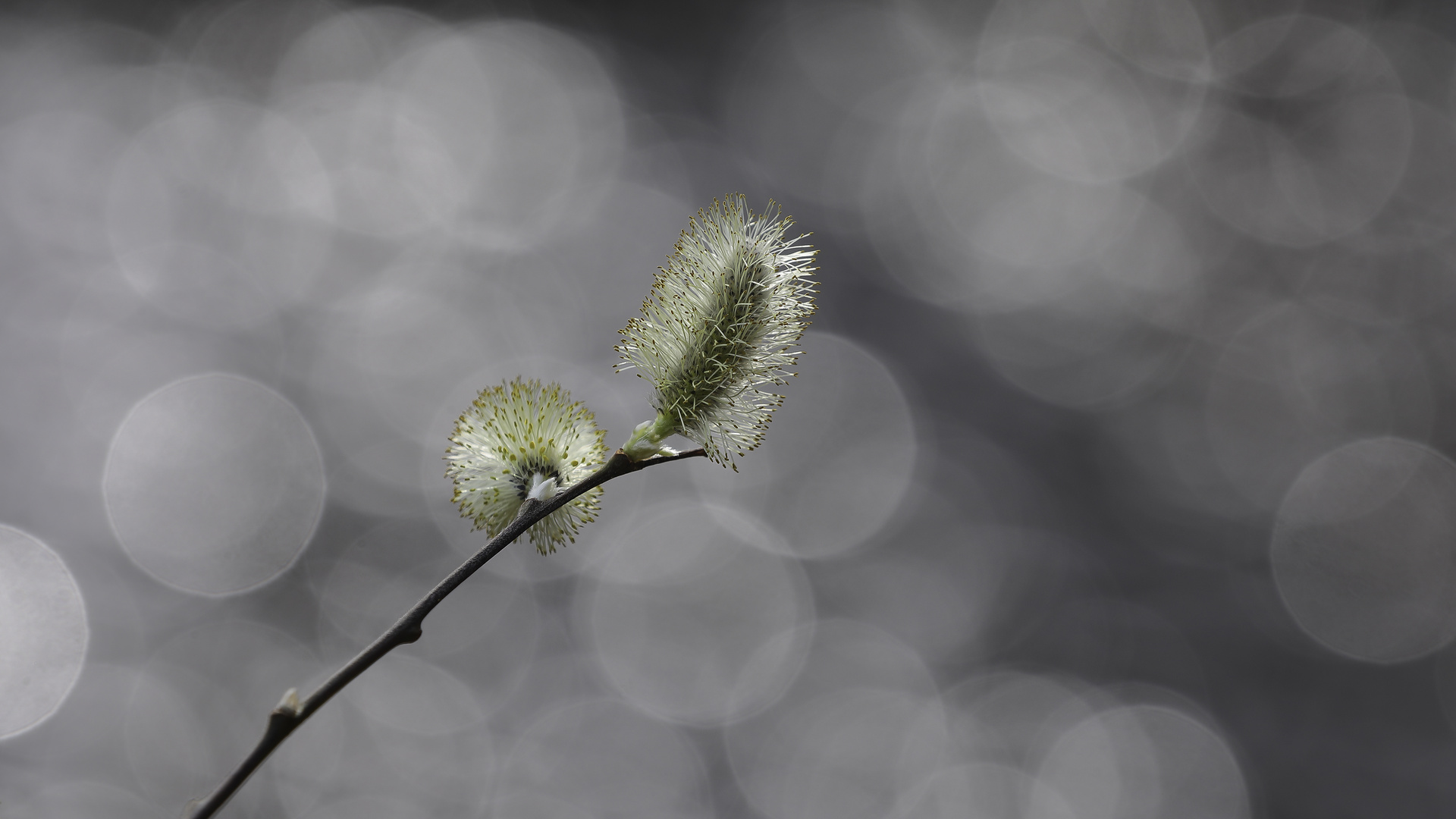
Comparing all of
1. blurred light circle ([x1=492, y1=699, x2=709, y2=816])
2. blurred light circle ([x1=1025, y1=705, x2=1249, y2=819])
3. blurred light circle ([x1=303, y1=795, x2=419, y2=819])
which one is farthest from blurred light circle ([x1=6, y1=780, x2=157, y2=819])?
blurred light circle ([x1=1025, y1=705, x2=1249, y2=819])

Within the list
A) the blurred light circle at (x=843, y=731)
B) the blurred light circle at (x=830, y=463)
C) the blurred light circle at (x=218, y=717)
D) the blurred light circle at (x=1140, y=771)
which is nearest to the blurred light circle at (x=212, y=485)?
the blurred light circle at (x=218, y=717)

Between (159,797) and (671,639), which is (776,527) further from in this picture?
(159,797)

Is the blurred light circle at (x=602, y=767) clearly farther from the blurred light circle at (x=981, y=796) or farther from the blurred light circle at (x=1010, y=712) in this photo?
the blurred light circle at (x=1010, y=712)

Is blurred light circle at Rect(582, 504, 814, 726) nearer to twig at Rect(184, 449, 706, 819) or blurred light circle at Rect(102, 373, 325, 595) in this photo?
blurred light circle at Rect(102, 373, 325, 595)

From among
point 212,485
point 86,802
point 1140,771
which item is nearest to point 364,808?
point 86,802

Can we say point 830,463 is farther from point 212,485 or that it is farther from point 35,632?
point 35,632

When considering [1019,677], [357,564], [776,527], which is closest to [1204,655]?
[1019,677]

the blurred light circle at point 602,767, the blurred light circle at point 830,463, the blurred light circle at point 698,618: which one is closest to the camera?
the blurred light circle at point 602,767
